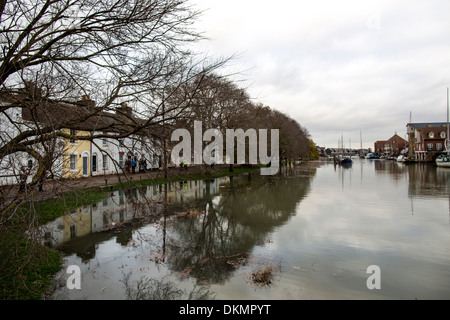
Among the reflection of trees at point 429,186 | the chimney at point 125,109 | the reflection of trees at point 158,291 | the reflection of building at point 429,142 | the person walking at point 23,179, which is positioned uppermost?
the reflection of building at point 429,142

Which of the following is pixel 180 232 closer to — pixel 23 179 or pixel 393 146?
pixel 23 179

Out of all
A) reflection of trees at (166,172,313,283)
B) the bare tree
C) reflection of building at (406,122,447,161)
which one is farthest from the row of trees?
reflection of building at (406,122,447,161)

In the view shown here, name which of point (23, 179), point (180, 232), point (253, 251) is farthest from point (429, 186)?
point (23, 179)

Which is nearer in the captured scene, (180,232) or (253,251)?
(253,251)

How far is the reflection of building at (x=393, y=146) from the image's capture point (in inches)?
4669

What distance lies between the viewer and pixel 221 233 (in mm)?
10297

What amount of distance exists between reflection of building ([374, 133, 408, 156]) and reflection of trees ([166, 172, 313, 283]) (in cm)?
11309

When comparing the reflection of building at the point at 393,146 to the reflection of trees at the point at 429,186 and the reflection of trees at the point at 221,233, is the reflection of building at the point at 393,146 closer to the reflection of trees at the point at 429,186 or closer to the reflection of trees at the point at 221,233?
the reflection of trees at the point at 429,186

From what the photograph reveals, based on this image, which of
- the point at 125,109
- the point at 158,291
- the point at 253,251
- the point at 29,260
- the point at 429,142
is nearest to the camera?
the point at 29,260

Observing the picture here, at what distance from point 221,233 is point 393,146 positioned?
13548 cm

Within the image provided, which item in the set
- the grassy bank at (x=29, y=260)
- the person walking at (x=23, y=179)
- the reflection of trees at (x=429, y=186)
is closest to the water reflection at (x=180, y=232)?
the grassy bank at (x=29, y=260)

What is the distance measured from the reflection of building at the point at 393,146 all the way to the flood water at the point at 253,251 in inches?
4506

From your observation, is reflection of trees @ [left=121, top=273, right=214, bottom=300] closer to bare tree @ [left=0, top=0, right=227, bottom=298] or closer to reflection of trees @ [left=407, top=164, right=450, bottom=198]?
bare tree @ [left=0, top=0, right=227, bottom=298]
